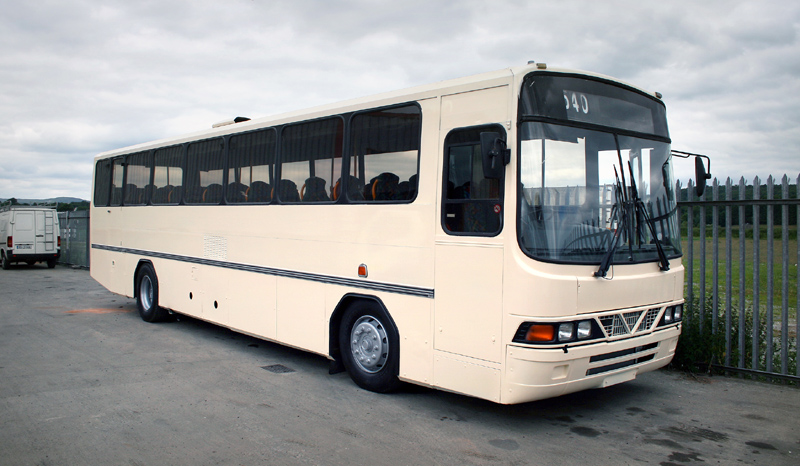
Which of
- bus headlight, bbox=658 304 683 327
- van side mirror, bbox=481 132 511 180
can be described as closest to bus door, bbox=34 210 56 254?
van side mirror, bbox=481 132 511 180

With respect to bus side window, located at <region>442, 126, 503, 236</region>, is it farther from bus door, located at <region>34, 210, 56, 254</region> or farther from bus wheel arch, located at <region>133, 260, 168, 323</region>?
bus door, located at <region>34, 210, 56, 254</region>

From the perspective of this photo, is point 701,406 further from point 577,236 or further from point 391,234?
point 391,234

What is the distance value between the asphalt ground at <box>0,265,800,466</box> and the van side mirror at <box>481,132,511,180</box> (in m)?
2.24

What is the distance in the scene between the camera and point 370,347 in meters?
6.56

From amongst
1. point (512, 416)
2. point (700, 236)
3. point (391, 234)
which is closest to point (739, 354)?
point (700, 236)

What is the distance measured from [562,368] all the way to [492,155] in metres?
1.86

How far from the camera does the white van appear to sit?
2472cm

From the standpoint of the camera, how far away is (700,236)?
775 cm

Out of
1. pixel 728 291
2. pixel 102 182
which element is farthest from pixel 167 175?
pixel 728 291

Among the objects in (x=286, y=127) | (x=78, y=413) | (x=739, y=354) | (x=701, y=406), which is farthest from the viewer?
(x=286, y=127)

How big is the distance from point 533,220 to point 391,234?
169 cm

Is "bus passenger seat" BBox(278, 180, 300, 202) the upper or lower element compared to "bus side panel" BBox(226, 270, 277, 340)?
upper

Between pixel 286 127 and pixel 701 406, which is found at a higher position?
pixel 286 127

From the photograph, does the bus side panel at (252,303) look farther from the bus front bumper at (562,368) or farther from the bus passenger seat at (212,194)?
the bus front bumper at (562,368)
